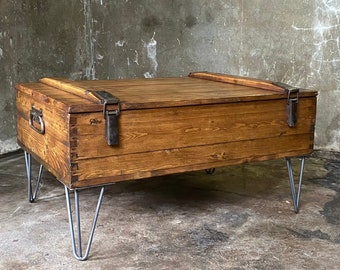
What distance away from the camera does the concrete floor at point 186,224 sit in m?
1.88

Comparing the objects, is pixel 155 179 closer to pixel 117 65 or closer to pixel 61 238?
pixel 61 238

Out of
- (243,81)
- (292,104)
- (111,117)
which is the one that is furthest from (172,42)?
(111,117)

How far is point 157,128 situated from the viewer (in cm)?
187

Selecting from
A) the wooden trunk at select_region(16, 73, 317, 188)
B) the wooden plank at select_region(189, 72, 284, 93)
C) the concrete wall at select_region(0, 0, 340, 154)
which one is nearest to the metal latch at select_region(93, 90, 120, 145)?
the wooden trunk at select_region(16, 73, 317, 188)

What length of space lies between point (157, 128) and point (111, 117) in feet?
0.71

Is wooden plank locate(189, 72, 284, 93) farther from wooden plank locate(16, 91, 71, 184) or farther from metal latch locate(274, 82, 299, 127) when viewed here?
wooden plank locate(16, 91, 71, 184)

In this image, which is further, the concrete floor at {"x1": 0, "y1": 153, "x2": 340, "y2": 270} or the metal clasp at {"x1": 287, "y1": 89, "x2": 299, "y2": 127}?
the metal clasp at {"x1": 287, "y1": 89, "x2": 299, "y2": 127}

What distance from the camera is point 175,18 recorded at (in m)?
3.99

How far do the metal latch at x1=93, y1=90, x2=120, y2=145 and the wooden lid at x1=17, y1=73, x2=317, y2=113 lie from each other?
0.9 inches

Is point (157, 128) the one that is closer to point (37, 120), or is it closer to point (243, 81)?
point (37, 120)

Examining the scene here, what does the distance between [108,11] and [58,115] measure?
2748mm

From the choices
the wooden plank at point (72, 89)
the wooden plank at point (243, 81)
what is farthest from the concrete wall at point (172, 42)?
the wooden plank at point (72, 89)

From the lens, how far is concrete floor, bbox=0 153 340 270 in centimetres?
188

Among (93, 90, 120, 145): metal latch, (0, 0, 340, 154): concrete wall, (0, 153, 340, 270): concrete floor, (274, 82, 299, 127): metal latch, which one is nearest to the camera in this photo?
(93, 90, 120, 145): metal latch
